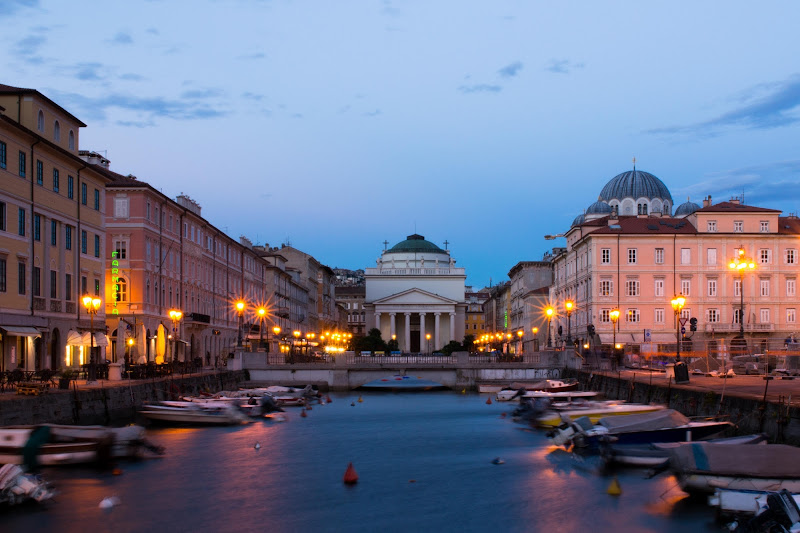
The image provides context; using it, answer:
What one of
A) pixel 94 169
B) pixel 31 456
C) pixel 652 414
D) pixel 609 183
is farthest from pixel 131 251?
pixel 609 183

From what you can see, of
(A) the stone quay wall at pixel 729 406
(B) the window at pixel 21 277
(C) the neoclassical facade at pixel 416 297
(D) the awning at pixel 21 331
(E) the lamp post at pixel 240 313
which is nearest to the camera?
(A) the stone quay wall at pixel 729 406

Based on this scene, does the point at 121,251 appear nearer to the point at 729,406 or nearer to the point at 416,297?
the point at 729,406

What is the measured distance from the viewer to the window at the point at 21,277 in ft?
141

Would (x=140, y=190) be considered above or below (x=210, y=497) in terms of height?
above

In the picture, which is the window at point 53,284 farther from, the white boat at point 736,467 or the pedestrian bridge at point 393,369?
the white boat at point 736,467

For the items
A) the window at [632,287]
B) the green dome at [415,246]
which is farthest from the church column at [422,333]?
the window at [632,287]

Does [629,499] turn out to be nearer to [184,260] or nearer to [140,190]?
[140,190]

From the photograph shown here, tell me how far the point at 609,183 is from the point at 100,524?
98.7m

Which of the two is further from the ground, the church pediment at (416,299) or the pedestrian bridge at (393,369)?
the church pediment at (416,299)

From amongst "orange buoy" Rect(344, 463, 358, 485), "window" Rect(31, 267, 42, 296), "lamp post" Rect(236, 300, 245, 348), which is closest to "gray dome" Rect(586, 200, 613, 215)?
"lamp post" Rect(236, 300, 245, 348)

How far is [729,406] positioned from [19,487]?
74.3ft

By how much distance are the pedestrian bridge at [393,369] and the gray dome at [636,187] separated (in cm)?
4353

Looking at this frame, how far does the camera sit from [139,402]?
43.3 metres

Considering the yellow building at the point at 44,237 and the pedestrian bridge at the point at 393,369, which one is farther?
the pedestrian bridge at the point at 393,369
